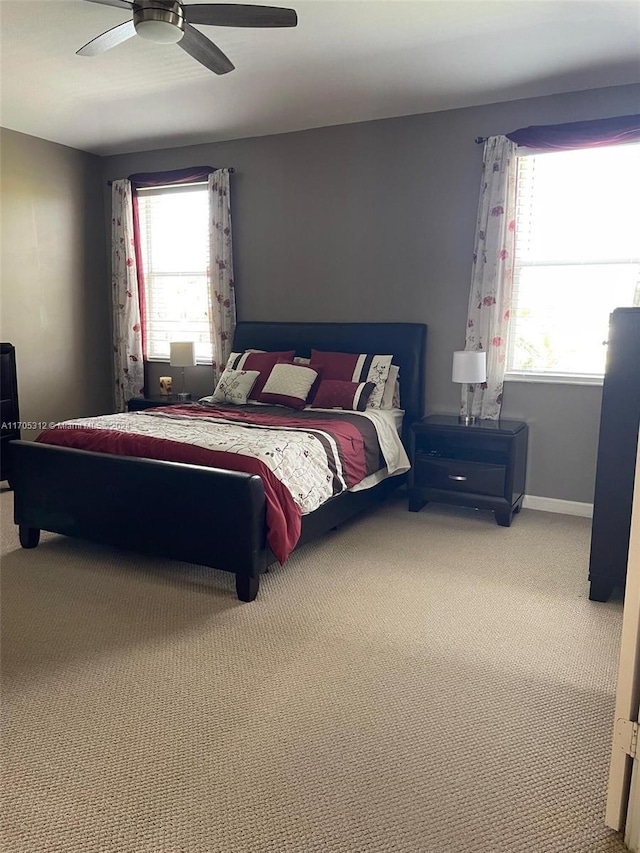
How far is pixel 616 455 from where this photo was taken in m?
2.93

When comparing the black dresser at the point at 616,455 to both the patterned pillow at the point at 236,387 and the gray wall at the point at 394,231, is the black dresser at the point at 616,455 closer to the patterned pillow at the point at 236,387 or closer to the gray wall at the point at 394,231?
the gray wall at the point at 394,231

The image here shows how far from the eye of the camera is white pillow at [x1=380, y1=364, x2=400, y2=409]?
4.61 meters

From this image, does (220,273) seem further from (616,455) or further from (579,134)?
(616,455)

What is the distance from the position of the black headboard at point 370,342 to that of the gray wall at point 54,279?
1752 mm

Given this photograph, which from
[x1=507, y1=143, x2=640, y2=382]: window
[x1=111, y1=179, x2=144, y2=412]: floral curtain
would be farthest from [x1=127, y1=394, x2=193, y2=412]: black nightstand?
[x1=507, y1=143, x2=640, y2=382]: window

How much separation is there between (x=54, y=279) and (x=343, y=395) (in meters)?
2.94

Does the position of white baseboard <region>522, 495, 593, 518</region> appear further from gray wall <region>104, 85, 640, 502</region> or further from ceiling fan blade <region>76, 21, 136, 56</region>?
ceiling fan blade <region>76, 21, 136, 56</region>

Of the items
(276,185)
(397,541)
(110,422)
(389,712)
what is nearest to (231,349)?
(276,185)

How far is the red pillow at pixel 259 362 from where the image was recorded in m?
4.75

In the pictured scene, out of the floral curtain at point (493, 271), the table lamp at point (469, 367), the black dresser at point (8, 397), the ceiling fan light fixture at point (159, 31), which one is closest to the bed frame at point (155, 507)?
the table lamp at point (469, 367)

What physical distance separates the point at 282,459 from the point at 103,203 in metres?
4.07

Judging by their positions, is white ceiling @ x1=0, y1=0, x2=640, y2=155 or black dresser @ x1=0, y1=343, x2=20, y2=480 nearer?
white ceiling @ x1=0, y1=0, x2=640, y2=155

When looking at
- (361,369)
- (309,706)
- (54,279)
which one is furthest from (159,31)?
(54,279)

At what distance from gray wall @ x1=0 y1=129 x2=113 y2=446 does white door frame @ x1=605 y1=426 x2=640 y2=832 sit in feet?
16.6
